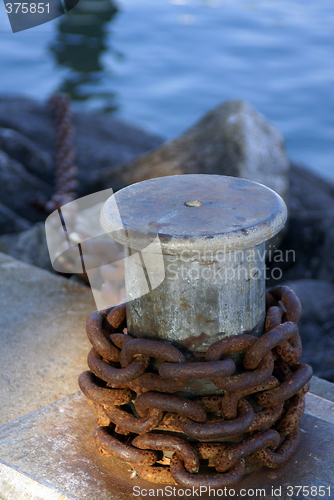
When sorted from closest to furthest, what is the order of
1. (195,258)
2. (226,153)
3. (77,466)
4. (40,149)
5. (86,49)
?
1. (195,258)
2. (77,466)
3. (226,153)
4. (40,149)
5. (86,49)

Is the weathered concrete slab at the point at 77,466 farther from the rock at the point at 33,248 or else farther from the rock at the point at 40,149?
the rock at the point at 40,149

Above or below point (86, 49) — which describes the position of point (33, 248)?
above

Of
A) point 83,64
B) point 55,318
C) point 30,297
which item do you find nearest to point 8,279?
point 30,297

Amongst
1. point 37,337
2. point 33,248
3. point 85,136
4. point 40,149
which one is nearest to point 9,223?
point 33,248

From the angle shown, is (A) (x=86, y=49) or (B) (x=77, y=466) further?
(A) (x=86, y=49)

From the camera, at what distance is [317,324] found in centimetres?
299

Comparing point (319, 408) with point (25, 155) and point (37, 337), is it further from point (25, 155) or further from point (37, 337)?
point (25, 155)

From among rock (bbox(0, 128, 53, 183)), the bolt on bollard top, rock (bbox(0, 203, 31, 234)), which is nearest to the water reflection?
rock (bbox(0, 128, 53, 183))

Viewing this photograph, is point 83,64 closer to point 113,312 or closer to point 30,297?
point 30,297

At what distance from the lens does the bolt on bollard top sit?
1.35 m

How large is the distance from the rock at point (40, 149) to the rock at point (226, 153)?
31.2 inches

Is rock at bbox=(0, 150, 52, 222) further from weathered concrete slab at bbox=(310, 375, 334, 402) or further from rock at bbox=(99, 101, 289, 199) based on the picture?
weathered concrete slab at bbox=(310, 375, 334, 402)

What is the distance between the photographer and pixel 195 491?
1.45 meters

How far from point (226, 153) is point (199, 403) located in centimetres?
264
